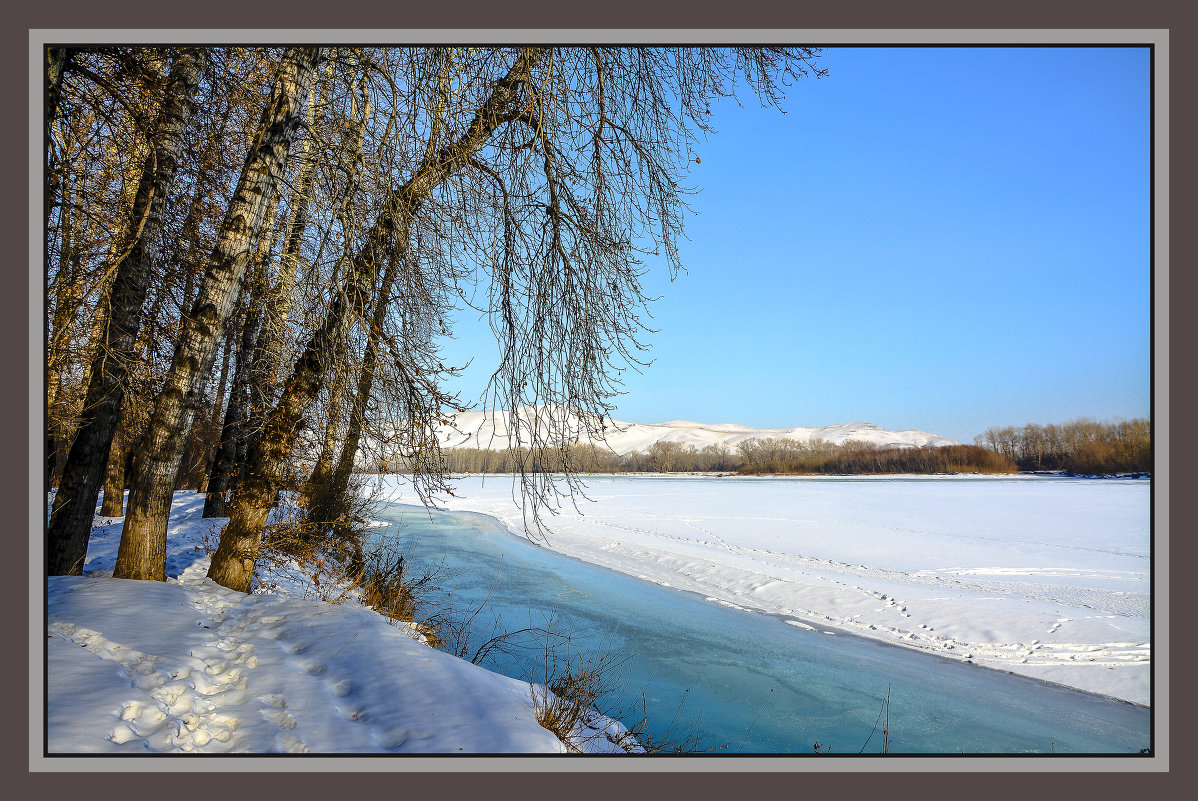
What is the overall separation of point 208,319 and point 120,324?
0.96 m

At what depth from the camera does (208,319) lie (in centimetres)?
365

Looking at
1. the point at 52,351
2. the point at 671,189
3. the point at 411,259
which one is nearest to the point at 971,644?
the point at 671,189

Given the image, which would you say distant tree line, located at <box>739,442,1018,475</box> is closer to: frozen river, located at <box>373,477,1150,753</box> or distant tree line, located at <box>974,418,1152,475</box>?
distant tree line, located at <box>974,418,1152,475</box>

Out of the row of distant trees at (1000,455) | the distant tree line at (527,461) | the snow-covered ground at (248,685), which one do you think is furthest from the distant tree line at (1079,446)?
the snow-covered ground at (248,685)

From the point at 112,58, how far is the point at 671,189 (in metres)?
3.14

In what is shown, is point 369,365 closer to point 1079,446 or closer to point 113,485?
point 1079,446

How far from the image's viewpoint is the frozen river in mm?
4000

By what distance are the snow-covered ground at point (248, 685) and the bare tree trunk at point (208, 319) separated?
44 centimetres

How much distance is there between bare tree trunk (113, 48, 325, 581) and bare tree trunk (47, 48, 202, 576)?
0.41 metres

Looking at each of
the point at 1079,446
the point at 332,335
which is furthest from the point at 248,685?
the point at 1079,446
